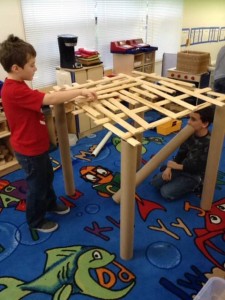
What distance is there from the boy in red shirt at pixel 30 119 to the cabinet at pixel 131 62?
232cm

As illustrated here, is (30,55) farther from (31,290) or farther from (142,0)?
(142,0)

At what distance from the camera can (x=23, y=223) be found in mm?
1986

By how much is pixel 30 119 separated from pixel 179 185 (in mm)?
1335

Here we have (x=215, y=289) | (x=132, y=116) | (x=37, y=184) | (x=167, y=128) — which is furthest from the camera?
(x=167, y=128)

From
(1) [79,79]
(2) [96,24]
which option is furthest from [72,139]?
(2) [96,24]

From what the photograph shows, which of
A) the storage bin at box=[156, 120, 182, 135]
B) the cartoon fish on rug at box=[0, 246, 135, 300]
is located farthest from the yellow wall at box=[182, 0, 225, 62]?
the cartoon fish on rug at box=[0, 246, 135, 300]

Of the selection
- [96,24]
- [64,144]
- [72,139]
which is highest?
[96,24]

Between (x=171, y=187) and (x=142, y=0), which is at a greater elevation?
(x=142, y=0)

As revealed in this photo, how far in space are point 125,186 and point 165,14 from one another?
4025mm

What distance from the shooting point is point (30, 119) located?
1.53 m

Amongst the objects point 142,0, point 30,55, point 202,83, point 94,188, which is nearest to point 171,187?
point 94,188

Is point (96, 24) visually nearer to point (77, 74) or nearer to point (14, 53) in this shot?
point (77, 74)

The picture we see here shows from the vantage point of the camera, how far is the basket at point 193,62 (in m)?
3.78

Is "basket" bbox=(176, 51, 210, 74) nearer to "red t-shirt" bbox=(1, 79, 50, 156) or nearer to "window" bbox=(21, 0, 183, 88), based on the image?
"window" bbox=(21, 0, 183, 88)
